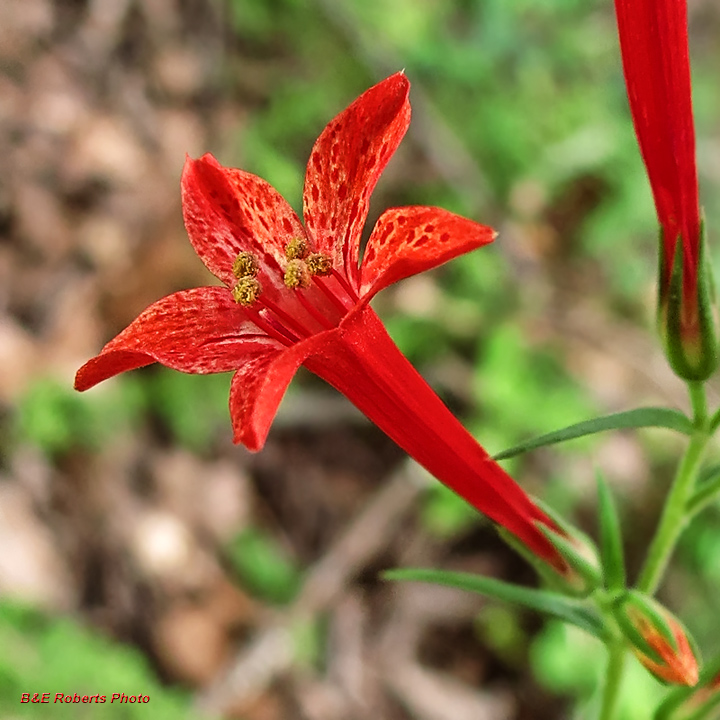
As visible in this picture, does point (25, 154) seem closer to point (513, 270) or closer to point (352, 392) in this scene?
point (513, 270)

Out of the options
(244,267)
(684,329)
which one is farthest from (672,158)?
(244,267)

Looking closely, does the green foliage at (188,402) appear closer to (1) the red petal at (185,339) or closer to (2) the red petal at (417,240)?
(1) the red petal at (185,339)

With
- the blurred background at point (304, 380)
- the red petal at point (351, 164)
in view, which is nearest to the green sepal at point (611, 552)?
the red petal at point (351, 164)

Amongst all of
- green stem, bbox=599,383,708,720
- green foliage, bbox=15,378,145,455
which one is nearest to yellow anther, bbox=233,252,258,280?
green stem, bbox=599,383,708,720

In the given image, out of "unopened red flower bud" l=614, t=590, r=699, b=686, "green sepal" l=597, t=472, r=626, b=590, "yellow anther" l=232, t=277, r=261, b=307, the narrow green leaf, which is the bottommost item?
"unopened red flower bud" l=614, t=590, r=699, b=686

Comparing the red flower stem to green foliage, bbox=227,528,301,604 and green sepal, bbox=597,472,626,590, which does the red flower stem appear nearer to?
green sepal, bbox=597,472,626,590

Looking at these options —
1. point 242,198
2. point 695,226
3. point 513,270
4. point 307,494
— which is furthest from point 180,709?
point 513,270
